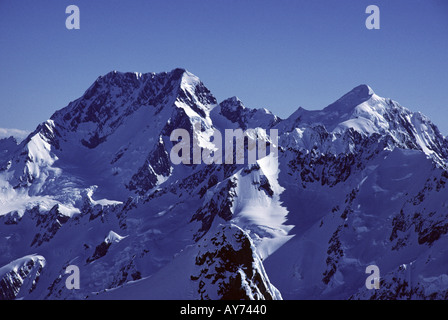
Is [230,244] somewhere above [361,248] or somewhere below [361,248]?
above

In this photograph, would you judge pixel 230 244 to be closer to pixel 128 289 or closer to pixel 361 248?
pixel 128 289

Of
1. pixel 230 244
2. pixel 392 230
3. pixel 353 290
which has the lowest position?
pixel 353 290

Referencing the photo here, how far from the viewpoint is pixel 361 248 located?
19800 centimetres

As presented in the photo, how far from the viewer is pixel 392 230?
631 feet

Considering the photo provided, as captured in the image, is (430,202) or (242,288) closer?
(242,288)
